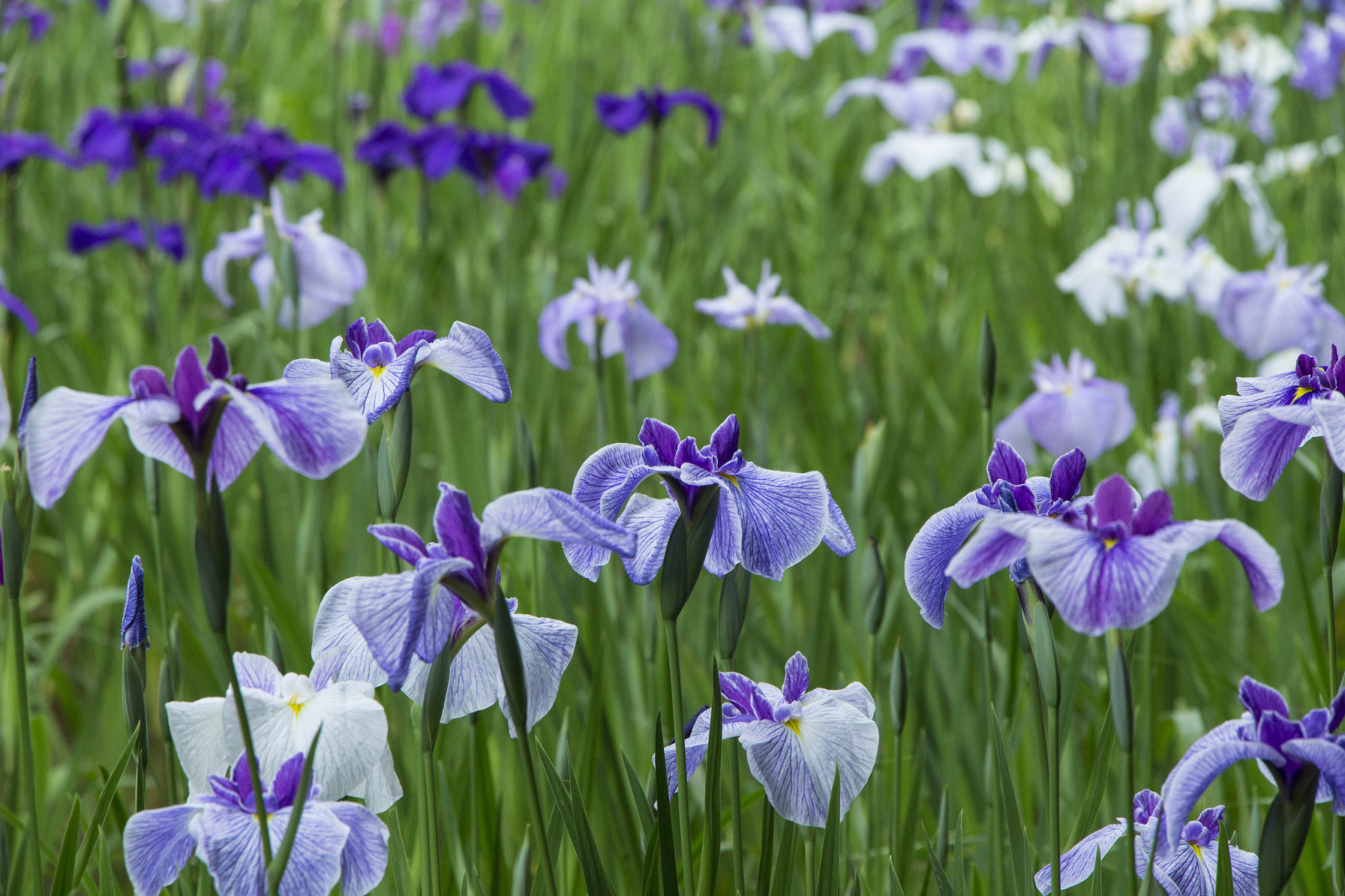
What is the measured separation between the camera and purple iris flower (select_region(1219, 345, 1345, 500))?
2.31 ft

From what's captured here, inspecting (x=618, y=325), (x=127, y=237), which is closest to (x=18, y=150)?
(x=127, y=237)

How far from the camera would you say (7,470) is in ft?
2.48

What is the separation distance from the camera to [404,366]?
0.78 meters

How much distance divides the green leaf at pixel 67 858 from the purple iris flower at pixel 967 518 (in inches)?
25.8

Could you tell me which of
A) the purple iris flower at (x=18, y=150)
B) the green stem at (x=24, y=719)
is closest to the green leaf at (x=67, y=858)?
the green stem at (x=24, y=719)

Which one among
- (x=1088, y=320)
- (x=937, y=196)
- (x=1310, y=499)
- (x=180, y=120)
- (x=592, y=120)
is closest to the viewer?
(x=1310, y=499)

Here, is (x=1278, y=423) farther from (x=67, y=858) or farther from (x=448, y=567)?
(x=67, y=858)

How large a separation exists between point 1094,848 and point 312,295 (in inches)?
59.6

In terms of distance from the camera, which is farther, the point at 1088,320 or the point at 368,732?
the point at 1088,320

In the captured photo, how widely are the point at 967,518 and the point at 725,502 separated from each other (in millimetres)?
162

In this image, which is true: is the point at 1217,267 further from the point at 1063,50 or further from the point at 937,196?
the point at 1063,50

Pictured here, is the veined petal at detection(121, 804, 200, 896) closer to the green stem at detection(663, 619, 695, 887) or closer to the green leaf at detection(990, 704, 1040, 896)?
the green stem at detection(663, 619, 695, 887)

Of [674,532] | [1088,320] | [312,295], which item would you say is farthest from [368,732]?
[1088,320]

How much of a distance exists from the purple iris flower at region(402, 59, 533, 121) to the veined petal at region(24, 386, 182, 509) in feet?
7.61
